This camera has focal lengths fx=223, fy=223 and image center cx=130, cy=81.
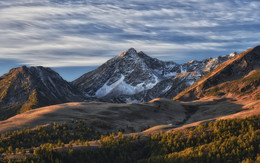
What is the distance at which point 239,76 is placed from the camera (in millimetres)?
129375

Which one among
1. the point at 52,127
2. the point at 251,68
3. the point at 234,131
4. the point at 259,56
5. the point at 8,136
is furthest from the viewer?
the point at 259,56

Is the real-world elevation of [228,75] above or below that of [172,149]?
above

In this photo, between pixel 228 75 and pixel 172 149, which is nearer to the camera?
pixel 172 149

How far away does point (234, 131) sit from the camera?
19.2 metres

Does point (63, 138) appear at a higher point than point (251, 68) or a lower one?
lower

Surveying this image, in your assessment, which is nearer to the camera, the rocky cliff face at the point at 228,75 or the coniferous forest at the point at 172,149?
the coniferous forest at the point at 172,149

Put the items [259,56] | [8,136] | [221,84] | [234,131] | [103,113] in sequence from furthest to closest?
[259,56] → [221,84] → [103,113] → [8,136] → [234,131]

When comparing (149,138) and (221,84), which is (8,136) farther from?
(221,84)

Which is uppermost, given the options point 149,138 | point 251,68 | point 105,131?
point 251,68

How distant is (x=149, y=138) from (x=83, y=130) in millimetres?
13939

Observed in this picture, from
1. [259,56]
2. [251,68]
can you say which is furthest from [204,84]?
[259,56]

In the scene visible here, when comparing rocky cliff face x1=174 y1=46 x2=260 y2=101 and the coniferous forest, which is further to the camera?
rocky cliff face x1=174 y1=46 x2=260 y2=101

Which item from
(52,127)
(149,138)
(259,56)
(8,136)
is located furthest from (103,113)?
(259,56)

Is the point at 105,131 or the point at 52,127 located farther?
the point at 105,131
